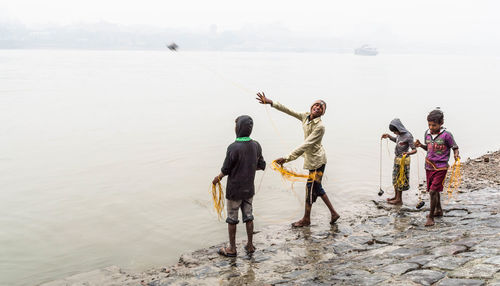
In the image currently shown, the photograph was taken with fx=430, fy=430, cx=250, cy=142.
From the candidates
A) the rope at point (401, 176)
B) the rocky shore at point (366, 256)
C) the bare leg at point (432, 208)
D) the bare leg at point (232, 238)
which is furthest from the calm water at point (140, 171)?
the bare leg at point (432, 208)

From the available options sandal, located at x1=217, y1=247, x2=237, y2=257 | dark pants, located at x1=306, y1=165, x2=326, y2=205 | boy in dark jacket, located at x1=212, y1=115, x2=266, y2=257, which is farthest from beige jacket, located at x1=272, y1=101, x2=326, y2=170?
sandal, located at x1=217, y1=247, x2=237, y2=257

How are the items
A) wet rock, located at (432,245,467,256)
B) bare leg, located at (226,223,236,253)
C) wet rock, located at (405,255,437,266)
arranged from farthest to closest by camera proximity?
bare leg, located at (226,223,236,253) → wet rock, located at (432,245,467,256) → wet rock, located at (405,255,437,266)

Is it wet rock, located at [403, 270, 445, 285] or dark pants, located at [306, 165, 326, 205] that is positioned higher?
dark pants, located at [306, 165, 326, 205]

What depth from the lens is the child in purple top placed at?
588 centimetres

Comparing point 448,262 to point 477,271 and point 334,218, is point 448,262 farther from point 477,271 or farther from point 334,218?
point 334,218

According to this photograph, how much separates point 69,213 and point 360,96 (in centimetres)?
2859

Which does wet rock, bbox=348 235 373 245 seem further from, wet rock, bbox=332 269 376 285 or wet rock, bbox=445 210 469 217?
wet rock, bbox=445 210 469 217

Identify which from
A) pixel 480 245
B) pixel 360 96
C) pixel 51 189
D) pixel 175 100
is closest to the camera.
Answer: pixel 480 245

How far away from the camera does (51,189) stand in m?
Answer: 9.84

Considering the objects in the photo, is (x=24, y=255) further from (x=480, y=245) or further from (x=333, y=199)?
(x=480, y=245)

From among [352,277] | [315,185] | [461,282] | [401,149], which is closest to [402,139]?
[401,149]

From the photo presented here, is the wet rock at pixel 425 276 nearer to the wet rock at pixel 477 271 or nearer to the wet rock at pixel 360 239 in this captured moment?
the wet rock at pixel 477 271

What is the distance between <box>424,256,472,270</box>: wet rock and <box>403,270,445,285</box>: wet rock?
0.46 feet

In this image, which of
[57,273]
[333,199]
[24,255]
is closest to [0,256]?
[24,255]
